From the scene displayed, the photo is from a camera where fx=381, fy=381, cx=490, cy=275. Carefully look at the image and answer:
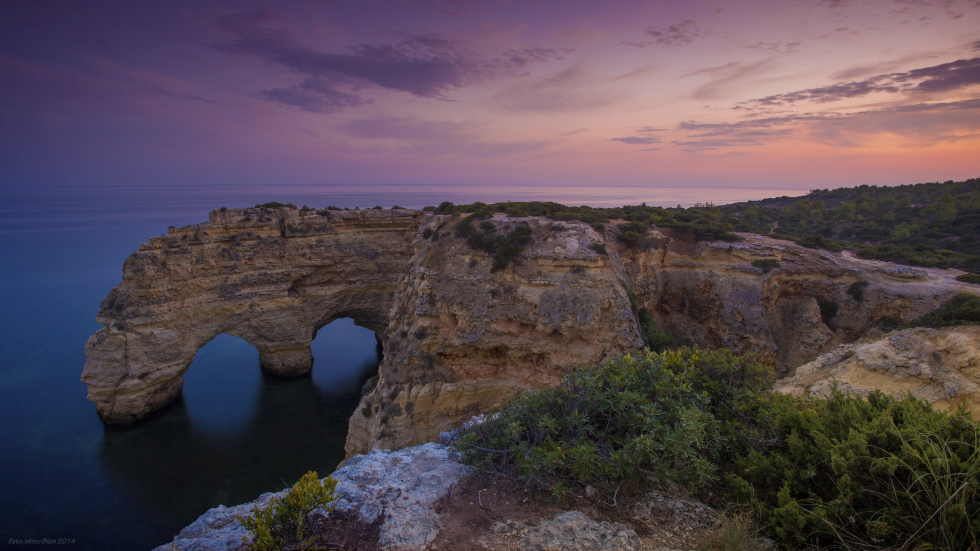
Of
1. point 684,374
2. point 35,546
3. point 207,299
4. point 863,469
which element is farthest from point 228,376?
point 863,469

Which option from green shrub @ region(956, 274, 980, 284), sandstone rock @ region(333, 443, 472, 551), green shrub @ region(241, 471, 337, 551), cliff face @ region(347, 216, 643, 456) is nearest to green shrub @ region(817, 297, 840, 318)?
green shrub @ region(956, 274, 980, 284)

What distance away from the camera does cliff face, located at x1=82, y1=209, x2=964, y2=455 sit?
16.5 metres

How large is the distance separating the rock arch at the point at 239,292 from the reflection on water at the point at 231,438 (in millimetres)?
1604

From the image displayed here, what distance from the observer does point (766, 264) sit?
63.8 ft

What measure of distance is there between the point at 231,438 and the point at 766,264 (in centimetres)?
3076

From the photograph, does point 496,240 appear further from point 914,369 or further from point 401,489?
point 914,369

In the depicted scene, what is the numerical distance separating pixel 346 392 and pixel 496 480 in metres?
24.2

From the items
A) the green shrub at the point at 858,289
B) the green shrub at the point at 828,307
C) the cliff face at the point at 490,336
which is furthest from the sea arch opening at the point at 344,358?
the green shrub at the point at 858,289

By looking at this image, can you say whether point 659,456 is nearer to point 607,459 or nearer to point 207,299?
point 607,459

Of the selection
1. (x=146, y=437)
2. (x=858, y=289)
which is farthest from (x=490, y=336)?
(x=146, y=437)

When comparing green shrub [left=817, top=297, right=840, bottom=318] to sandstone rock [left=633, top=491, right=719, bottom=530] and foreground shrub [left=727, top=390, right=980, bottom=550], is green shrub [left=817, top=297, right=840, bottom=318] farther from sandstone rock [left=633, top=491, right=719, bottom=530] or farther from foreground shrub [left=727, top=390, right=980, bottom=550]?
sandstone rock [left=633, top=491, right=719, bottom=530]

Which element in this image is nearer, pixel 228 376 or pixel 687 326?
pixel 687 326

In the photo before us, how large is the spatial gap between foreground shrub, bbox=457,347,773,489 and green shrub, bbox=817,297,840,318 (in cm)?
1671

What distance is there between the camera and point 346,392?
27.0 meters
